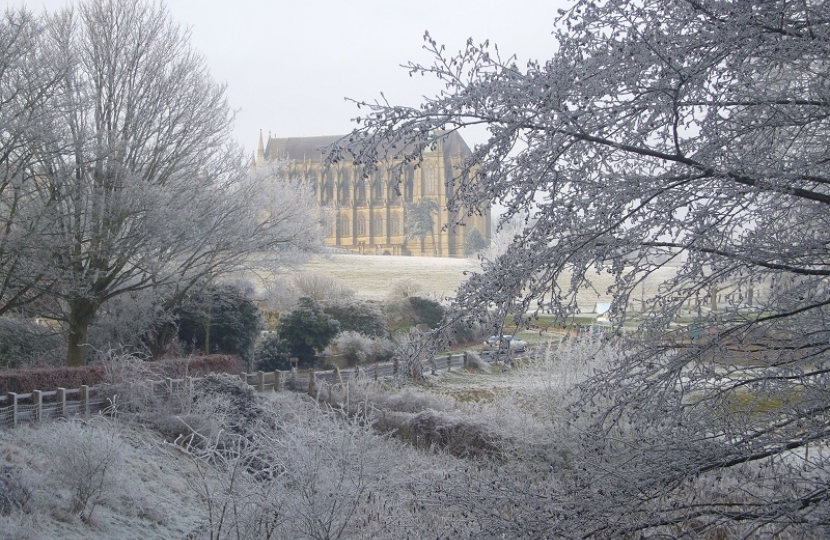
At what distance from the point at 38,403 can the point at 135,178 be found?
18.3 ft

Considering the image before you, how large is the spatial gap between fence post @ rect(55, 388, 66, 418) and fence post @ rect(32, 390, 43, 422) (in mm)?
400

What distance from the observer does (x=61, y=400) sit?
1496 cm

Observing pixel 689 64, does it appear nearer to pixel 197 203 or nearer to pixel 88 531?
pixel 88 531

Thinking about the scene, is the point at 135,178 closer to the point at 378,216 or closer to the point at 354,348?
the point at 354,348

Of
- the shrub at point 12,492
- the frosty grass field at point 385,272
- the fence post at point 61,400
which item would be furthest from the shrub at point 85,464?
the frosty grass field at point 385,272

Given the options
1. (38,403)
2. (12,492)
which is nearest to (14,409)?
(38,403)

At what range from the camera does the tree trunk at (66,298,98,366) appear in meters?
18.3

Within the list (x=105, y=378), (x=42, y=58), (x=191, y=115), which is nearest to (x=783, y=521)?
(x=105, y=378)

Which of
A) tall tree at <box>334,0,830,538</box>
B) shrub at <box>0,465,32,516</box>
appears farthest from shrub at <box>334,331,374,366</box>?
tall tree at <box>334,0,830,538</box>

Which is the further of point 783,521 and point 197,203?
point 197,203

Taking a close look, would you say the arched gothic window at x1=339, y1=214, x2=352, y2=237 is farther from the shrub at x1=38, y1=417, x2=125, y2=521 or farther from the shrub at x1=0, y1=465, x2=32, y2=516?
the shrub at x1=0, y1=465, x2=32, y2=516

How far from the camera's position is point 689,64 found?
4.02m

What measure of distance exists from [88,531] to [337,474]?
156 inches

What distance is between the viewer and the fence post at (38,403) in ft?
46.8
